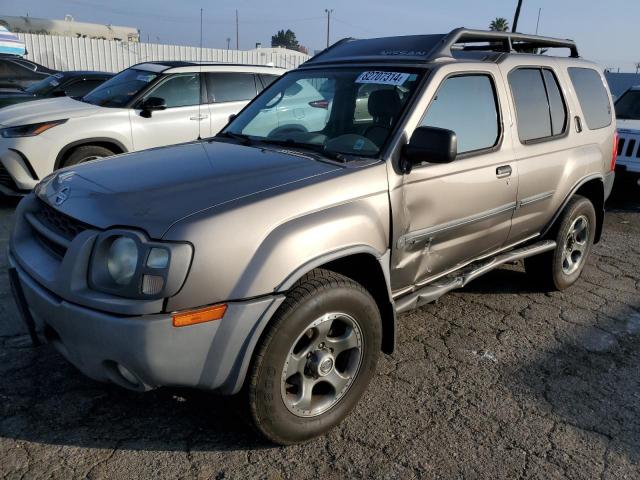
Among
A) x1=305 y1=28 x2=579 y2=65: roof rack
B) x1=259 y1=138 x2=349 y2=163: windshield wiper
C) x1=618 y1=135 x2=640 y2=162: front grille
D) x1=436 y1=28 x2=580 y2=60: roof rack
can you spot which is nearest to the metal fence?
x1=618 y1=135 x2=640 y2=162: front grille

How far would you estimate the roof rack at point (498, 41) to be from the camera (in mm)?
3330

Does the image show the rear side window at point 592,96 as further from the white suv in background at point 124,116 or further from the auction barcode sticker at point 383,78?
the white suv in background at point 124,116

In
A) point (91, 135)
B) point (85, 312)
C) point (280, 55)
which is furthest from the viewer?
point (280, 55)

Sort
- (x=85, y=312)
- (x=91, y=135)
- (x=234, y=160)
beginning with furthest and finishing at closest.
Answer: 1. (x=91, y=135)
2. (x=234, y=160)
3. (x=85, y=312)

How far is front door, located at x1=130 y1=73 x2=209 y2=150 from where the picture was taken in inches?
260

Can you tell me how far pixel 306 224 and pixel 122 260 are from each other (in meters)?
0.76

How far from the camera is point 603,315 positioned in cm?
408

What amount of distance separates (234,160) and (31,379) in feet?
5.38

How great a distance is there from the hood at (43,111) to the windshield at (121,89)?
0.19 meters

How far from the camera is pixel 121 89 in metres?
6.91

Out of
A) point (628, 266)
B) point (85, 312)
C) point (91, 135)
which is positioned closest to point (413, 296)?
point (85, 312)

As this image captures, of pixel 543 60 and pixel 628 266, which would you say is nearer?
pixel 543 60

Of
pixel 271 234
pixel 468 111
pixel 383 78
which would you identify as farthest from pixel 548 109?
pixel 271 234

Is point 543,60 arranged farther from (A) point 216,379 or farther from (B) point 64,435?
(B) point 64,435
